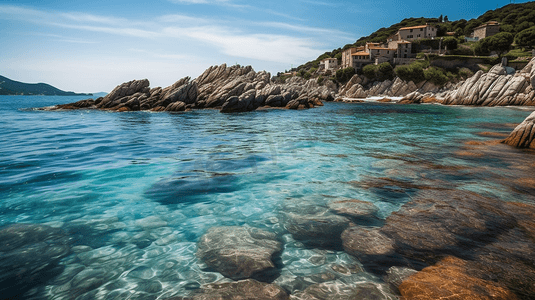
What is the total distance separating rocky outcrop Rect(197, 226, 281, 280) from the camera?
431 centimetres

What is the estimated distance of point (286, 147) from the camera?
14.9 meters

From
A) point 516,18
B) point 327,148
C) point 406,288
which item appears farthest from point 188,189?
point 516,18

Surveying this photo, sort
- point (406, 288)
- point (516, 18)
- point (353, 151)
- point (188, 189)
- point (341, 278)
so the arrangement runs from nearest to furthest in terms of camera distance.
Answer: point (406, 288), point (341, 278), point (188, 189), point (353, 151), point (516, 18)

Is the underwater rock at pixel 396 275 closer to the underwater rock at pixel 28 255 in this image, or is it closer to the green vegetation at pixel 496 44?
the underwater rock at pixel 28 255

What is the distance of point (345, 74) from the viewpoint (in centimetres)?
9038

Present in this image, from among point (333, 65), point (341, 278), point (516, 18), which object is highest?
point (516, 18)

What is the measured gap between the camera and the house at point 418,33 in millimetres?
97812

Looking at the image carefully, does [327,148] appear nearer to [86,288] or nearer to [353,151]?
[353,151]

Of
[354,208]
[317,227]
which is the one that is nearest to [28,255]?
[317,227]

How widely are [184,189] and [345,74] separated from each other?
91131 mm

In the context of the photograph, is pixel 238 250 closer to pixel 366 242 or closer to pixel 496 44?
pixel 366 242

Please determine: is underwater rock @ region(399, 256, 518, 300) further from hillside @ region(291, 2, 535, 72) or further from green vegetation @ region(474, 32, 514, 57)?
hillside @ region(291, 2, 535, 72)

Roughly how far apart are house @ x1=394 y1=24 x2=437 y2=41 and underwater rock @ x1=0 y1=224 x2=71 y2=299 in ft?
375

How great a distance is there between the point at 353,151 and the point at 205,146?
7954 mm
